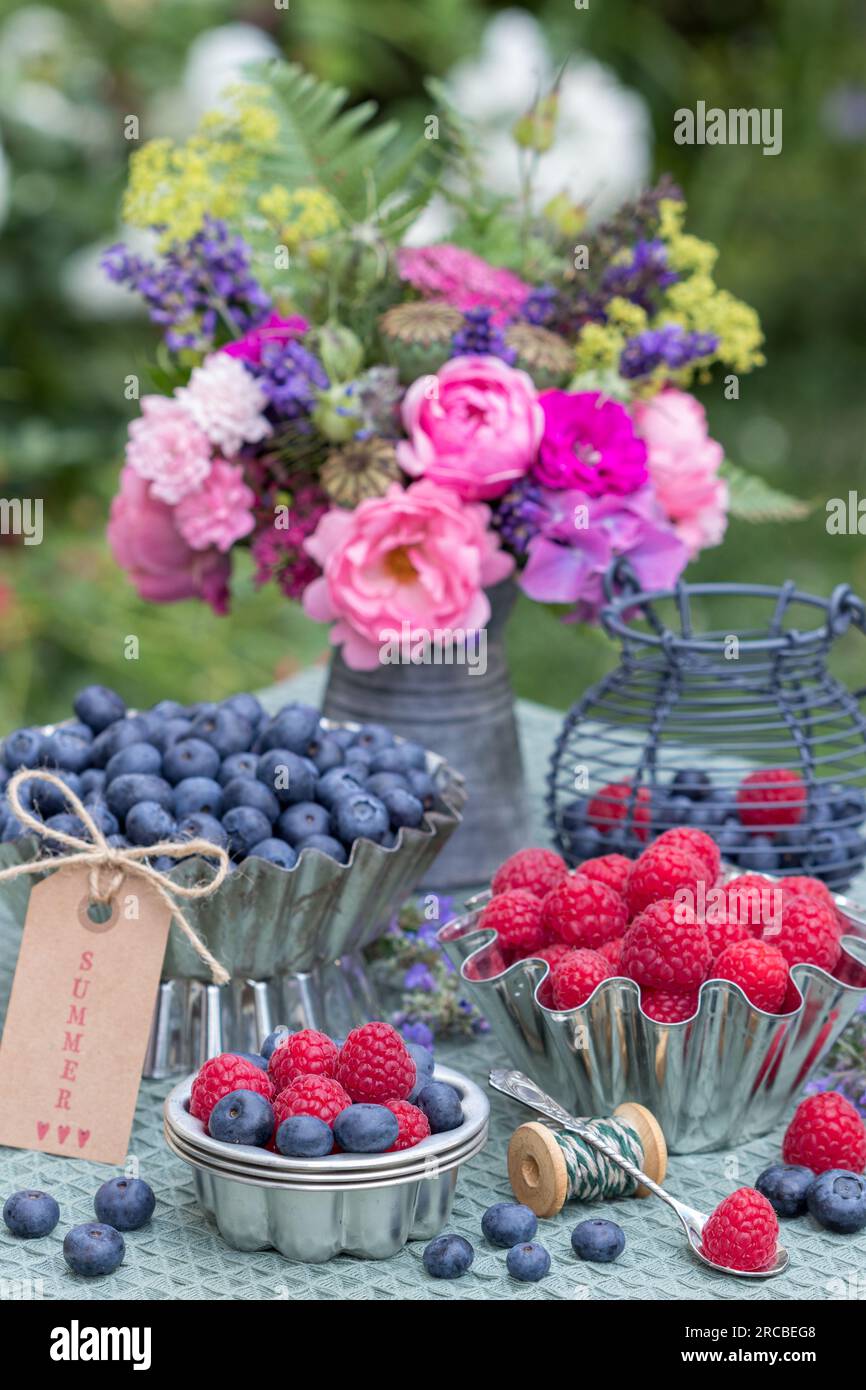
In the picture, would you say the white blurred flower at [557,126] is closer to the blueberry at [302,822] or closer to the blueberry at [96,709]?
the blueberry at [96,709]

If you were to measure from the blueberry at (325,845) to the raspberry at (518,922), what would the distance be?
11 cm

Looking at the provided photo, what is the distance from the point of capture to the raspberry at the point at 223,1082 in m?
0.94

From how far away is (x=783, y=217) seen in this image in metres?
4.05

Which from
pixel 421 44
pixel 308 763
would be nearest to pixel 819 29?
pixel 421 44

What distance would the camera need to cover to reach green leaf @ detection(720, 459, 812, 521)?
1606 millimetres

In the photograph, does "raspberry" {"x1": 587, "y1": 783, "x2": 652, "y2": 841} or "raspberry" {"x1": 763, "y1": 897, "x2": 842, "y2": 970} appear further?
"raspberry" {"x1": 587, "y1": 783, "x2": 652, "y2": 841}

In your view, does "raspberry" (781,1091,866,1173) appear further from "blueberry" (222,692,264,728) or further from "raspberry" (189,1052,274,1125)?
"blueberry" (222,692,264,728)

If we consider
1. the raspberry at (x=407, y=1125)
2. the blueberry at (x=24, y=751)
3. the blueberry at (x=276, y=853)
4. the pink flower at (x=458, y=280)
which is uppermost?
the pink flower at (x=458, y=280)

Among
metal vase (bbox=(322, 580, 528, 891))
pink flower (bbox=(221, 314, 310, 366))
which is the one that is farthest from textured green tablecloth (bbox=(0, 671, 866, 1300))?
pink flower (bbox=(221, 314, 310, 366))

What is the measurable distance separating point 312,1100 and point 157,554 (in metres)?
0.73

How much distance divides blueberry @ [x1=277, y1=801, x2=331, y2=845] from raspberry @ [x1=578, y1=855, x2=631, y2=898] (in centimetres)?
18

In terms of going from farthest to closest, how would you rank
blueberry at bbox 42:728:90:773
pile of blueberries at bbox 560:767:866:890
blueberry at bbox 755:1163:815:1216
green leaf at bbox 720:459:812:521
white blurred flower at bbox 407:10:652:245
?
white blurred flower at bbox 407:10:652:245
green leaf at bbox 720:459:812:521
pile of blueberries at bbox 560:767:866:890
blueberry at bbox 42:728:90:773
blueberry at bbox 755:1163:815:1216

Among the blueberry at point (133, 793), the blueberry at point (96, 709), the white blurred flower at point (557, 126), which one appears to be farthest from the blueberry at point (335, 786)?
the white blurred flower at point (557, 126)

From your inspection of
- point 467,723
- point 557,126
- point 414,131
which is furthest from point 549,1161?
point 414,131
